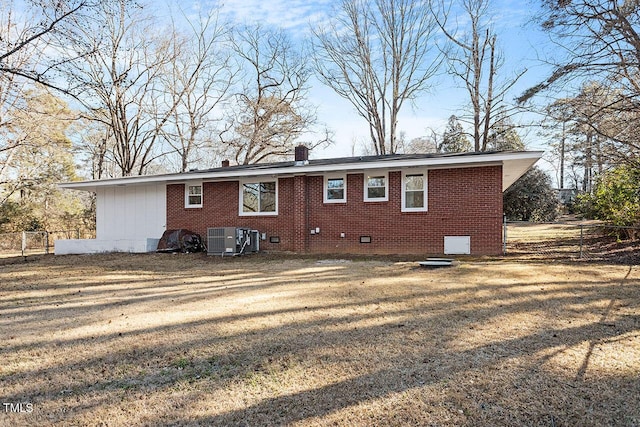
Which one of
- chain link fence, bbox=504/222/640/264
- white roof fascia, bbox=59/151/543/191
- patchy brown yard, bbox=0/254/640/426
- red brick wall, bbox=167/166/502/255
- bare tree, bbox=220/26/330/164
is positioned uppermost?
bare tree, bbox=220/26/330/164

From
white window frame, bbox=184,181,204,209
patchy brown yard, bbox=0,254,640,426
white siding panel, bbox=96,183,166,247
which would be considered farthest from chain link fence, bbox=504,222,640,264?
white siding panel, bbox=96,183,166,247

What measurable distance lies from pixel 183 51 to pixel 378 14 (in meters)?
13.0

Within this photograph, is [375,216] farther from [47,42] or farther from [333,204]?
[47,42]

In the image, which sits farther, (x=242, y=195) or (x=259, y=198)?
(x=242, y=195)

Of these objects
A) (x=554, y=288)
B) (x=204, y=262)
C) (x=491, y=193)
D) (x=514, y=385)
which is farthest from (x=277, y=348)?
(x=491, y=193)

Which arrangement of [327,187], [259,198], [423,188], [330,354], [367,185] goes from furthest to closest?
1. [259,198]
2. [327,187]
3. [367,185]
4. [423,188]
5. [330,354]

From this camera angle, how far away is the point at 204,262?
1151 centimetres

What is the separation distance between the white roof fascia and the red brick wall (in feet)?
1.23

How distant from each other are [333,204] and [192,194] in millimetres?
5782

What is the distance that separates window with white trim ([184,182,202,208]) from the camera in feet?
49.0

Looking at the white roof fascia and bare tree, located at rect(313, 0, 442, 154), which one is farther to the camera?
bare tree, located at rect(313, 0, 442, 154)

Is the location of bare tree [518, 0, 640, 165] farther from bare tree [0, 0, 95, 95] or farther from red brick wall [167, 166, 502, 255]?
bare tree [0, 0, 95, 95]

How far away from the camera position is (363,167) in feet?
39.8

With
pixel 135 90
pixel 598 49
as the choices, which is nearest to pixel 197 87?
pixel 135 90
